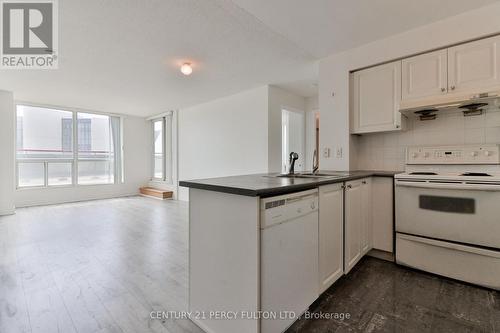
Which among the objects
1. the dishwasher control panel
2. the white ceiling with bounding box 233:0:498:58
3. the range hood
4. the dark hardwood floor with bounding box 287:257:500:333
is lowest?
the dark hardwood floor with bounding box 287:257:500:333

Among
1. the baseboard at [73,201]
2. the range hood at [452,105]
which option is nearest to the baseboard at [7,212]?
the baseboard at [73,201]

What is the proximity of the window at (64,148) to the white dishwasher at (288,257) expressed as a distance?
22.7 feet

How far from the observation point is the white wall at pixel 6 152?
4.53m

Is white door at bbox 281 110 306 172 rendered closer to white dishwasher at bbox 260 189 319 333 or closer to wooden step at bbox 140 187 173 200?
wooden step at bbox 140 187 173 200

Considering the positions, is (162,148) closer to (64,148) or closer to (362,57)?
(64,148)

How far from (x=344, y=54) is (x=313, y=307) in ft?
9.53

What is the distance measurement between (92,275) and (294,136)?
172 inches

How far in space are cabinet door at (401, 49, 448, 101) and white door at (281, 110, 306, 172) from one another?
8.72ft

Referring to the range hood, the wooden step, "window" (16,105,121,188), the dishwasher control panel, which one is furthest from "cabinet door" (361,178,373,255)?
"window" (16,105,121,188)

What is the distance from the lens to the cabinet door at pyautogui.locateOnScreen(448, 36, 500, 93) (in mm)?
2027

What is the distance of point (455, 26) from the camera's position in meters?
2.20

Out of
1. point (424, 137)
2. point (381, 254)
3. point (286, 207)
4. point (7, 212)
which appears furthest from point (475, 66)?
point (7, 212)

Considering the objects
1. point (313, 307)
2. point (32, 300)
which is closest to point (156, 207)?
point (32, 300)

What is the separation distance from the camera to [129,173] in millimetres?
7164
